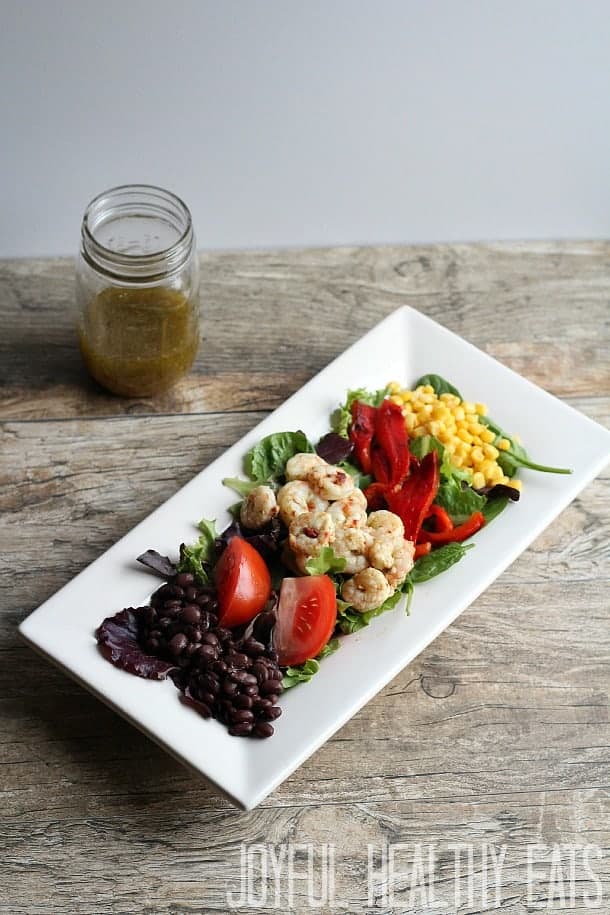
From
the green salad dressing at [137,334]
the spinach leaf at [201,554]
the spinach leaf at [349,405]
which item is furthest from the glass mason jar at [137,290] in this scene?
the spinach leaf at [201,554]

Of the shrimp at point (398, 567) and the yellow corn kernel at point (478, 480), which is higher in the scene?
the yellow corn kernel at point (478, 480)

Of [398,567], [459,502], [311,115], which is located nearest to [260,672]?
[398,567]

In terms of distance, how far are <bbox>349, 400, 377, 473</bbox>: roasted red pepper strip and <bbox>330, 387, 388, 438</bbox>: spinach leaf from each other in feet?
0.04

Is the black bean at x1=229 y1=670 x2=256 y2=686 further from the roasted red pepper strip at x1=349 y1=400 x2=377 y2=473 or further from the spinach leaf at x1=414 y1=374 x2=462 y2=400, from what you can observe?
the spinach leaf at x1=414 y1=374 x2=462 y2=400

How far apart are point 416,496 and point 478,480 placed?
153mm

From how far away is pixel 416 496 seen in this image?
2.26 m

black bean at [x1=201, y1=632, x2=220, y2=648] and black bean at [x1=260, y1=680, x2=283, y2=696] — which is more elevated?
black bean at [x1=201, y1=632, x2=220, y2=648]

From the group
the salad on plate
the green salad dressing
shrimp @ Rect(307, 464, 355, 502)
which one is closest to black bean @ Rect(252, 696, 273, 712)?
the salad on plate

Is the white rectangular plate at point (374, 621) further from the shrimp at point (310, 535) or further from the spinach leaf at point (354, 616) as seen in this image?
the shrimp at point (310, 535)

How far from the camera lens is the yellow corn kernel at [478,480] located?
232 centimetres

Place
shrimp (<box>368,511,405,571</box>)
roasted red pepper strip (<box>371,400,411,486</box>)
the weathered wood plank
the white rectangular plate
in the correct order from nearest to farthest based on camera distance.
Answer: the white rectangular plate
shrimp (<box>368,511,405,571</box>)
roasted red pepper strip (<box>371,400,411,486</box>)
the weathered wood plank

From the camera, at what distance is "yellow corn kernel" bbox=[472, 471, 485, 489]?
2318 millimetres

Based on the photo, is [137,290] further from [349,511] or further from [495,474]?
[495,474]

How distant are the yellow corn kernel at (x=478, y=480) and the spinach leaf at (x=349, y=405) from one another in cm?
29
